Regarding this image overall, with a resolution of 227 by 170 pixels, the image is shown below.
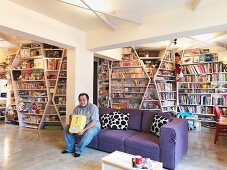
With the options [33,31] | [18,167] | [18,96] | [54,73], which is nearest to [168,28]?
[33,31]

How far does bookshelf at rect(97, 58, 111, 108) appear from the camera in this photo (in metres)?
6.18

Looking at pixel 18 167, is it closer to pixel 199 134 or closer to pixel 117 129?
pixel 117 129

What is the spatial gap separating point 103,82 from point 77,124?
10.4 ft

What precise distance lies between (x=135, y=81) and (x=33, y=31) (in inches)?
139

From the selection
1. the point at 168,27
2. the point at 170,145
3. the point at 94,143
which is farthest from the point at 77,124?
the point at 168,27

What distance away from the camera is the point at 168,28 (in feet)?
9.96

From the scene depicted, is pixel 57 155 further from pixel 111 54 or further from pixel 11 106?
pixel 11 106

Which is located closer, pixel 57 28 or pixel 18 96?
pixel 57 28

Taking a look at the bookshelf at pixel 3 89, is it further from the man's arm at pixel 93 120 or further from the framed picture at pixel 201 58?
the framed picture at pixel 201 58

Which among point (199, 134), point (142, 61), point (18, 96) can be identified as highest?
point (142, 61)

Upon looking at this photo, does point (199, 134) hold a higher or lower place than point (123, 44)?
lower

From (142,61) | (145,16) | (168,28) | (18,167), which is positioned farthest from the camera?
(142,61)

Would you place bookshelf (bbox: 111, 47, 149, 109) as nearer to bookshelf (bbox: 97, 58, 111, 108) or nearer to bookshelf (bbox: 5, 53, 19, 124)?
bookshelf (bbox: 97, 58, 111, 108)

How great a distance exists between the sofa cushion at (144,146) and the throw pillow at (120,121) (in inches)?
18.1
